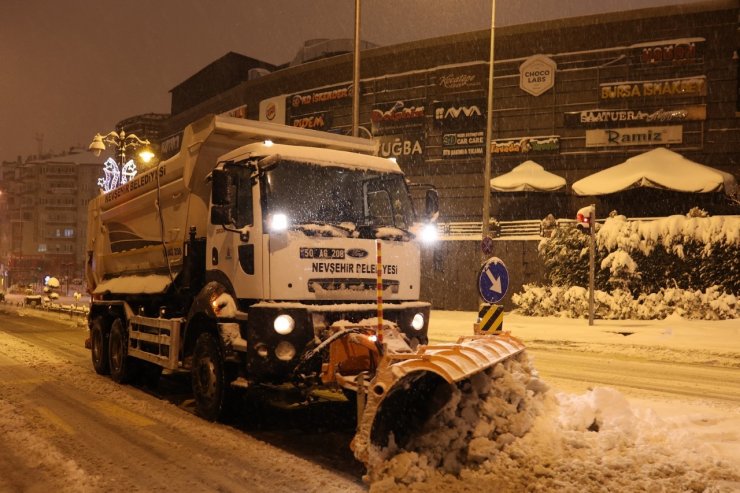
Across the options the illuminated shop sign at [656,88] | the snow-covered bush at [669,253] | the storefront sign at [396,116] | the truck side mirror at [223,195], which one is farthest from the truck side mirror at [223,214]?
the storefront sign at [396,116]

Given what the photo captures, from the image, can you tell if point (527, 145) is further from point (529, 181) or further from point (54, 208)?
point (54, 208)

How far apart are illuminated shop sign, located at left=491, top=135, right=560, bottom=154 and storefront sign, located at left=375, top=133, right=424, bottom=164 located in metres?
3.94

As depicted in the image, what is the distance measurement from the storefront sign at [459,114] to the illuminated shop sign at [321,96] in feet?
18.9

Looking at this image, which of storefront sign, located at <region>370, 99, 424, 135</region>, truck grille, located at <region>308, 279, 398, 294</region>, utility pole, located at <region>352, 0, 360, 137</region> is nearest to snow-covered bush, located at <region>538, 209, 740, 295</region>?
utility pole, located at <region>352, 0, 360, 137</region>

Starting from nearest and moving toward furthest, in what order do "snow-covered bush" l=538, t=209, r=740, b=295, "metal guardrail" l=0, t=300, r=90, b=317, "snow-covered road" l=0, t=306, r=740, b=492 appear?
"snow-covered road" l=0, t=306, r=740, b=492
"snow-covered bush" l=538, t=209, r=740, b=295
"metal guardrail" l=0, t=300, r=90, b=317

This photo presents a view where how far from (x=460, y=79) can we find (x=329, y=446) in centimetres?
2799

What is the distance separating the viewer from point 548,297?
77.3ft

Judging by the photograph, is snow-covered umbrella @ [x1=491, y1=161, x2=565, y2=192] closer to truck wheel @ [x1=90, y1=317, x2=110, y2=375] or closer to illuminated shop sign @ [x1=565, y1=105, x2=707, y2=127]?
illuminated shop sign @ [x1=565, y1=105, x2=707, y2=127]

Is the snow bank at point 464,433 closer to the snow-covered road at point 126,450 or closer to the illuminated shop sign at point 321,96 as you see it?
the snow-covered road at point 126,450

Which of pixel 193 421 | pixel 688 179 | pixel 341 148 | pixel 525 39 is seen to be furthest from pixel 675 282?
pixel 193 421

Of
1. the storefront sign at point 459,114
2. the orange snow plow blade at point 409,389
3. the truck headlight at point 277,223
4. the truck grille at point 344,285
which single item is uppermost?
the storefront sign at point 459,114

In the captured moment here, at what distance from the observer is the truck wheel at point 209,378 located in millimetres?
7324

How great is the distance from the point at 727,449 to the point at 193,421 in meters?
5.40

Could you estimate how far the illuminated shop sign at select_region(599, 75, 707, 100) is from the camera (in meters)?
27.7
